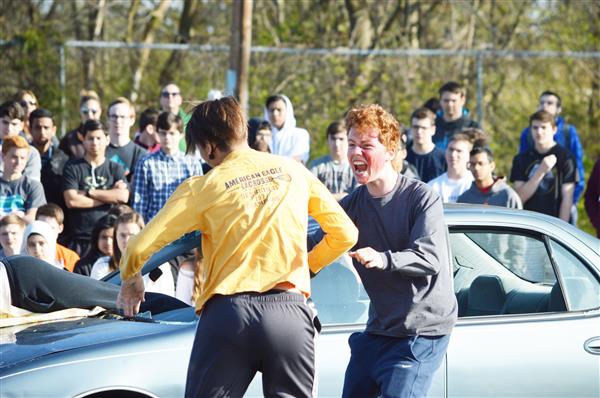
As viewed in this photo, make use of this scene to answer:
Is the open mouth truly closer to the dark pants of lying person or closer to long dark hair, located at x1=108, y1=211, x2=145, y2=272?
the dark pants of lying person

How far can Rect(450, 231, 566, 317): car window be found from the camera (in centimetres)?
536

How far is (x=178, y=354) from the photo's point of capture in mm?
4852

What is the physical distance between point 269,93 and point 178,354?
873cm

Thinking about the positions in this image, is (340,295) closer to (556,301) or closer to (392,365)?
(392,365)

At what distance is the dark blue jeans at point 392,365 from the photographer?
449 centimetres

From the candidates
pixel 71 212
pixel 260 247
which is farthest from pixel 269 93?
pixel 260 247

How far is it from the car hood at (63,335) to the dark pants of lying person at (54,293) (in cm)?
24

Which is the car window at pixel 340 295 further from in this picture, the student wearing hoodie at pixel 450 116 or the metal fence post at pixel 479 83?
the metal fence post at pixel 479 83

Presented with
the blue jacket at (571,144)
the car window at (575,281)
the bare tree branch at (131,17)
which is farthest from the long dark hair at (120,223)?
the bare tree branch at (131,17)

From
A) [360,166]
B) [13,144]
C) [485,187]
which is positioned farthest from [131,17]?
[360,166]

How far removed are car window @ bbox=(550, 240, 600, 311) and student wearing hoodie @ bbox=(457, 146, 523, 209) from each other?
3084mm

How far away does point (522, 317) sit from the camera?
5289mm

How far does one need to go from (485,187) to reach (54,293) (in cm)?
418

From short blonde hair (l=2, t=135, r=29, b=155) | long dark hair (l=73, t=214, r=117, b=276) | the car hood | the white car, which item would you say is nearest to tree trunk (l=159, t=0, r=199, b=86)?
short blonde hair (l=2, t=135, r=29, b=155)
